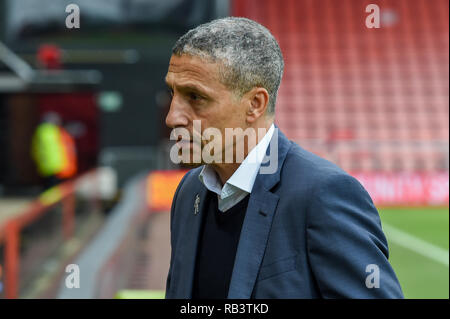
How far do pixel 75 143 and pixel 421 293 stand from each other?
16828mm

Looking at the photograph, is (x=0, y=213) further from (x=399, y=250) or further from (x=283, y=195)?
(x=283, y=195)

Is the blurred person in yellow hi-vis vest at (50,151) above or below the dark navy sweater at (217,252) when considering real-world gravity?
below

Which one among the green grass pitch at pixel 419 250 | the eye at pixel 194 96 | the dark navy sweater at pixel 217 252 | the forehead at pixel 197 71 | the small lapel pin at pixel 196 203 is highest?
the forehead at pixel 197 71

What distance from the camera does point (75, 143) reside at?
21594mm

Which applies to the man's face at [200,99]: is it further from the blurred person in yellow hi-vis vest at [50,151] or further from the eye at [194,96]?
the blurred person in yellow hi-vis vest at [50,151]

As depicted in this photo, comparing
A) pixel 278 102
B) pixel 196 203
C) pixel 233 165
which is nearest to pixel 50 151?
pixel 278 102

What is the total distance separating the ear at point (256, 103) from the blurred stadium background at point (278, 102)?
6858 mm

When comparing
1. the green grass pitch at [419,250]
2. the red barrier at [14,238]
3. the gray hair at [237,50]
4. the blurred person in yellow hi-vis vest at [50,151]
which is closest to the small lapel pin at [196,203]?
the gray hair at [237,50]

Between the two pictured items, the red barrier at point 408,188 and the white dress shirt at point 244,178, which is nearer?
the white dress shirt at point 244,178

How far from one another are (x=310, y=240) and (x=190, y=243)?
371mm

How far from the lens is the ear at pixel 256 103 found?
1.54m

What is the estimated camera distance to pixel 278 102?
17.2 metres

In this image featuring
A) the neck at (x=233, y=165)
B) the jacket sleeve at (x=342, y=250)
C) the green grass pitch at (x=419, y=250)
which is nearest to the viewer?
the jacket sleeve at (x=342, y=250)

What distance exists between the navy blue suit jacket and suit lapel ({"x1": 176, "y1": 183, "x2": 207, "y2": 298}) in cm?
19
